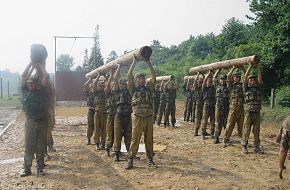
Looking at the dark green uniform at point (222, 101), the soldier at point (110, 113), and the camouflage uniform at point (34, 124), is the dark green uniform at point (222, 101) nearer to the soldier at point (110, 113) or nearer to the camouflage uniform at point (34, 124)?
the soldier at point (110, 113)

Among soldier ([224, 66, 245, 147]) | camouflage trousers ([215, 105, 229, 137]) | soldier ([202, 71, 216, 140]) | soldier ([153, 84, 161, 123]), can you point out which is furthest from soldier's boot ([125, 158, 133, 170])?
soldier ([153, 84, 161, 123])

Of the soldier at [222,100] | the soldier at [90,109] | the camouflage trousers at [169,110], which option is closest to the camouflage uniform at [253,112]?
the soldier at [222,100]

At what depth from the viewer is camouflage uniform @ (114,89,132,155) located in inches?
372

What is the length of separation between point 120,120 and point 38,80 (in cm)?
219

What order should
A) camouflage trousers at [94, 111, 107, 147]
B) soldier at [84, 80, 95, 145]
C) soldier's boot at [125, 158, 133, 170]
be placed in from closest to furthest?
soldier's boot at [125, 158, 133, 170] → camouflage trousers at [94, 111, 107, 147] → soldier at [84, 80, 95, 145]

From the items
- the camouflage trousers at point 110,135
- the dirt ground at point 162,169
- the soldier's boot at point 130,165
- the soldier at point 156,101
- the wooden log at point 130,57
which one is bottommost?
the dirt ground at point 162,169

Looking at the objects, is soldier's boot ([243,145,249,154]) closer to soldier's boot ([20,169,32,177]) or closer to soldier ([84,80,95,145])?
soldier ([84,80,95,145])

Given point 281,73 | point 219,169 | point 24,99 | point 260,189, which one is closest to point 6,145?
point 24,99

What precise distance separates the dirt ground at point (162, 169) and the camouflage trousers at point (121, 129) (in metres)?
0.49

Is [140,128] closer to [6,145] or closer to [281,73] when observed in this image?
[6,145]

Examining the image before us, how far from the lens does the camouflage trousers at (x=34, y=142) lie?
8203mm

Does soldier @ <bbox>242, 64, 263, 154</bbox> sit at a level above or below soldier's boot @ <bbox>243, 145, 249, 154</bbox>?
above

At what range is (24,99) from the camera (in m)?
8.37

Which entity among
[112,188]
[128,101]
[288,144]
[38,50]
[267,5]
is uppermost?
[267,5]
